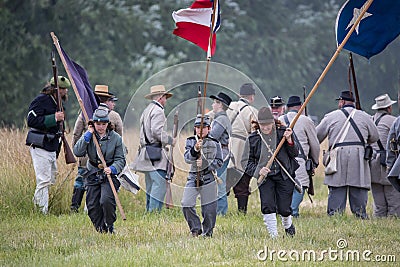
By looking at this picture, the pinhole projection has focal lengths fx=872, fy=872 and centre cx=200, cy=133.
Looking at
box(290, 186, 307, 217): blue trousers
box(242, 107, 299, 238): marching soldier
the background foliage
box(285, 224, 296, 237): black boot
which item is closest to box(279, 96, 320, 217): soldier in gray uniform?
box(290, 186, 307, 217): blue trousers

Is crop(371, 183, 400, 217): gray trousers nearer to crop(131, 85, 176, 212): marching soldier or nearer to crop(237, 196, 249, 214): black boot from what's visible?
crop(237, 196, 249, 214): black boot

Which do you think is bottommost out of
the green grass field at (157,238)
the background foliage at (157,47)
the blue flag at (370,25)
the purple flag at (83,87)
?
the green grass field at (157,238)

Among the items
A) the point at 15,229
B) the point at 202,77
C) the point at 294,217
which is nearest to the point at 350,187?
the point at 294,217

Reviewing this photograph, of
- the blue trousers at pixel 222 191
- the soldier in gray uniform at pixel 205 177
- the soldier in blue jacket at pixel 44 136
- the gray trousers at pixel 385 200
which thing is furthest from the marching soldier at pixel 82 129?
the gray trousers at pixel 385 200

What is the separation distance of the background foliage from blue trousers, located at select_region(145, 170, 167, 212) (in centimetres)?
2126

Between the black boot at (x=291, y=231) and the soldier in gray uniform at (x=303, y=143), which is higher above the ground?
Result: the soldier in gray uniform at (x=303, y=143)

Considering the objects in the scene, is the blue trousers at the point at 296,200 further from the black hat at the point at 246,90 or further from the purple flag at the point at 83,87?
the purple flag at the point at 83,87

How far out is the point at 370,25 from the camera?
1130 centimetres

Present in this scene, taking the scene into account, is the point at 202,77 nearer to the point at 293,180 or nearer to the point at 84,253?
the point at 293,180

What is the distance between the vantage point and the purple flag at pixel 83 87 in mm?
11219

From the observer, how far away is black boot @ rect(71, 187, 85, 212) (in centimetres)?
1317

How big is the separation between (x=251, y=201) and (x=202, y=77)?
4.12 metres

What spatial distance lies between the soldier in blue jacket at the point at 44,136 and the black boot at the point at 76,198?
513mm

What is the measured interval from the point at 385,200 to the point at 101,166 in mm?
5455
